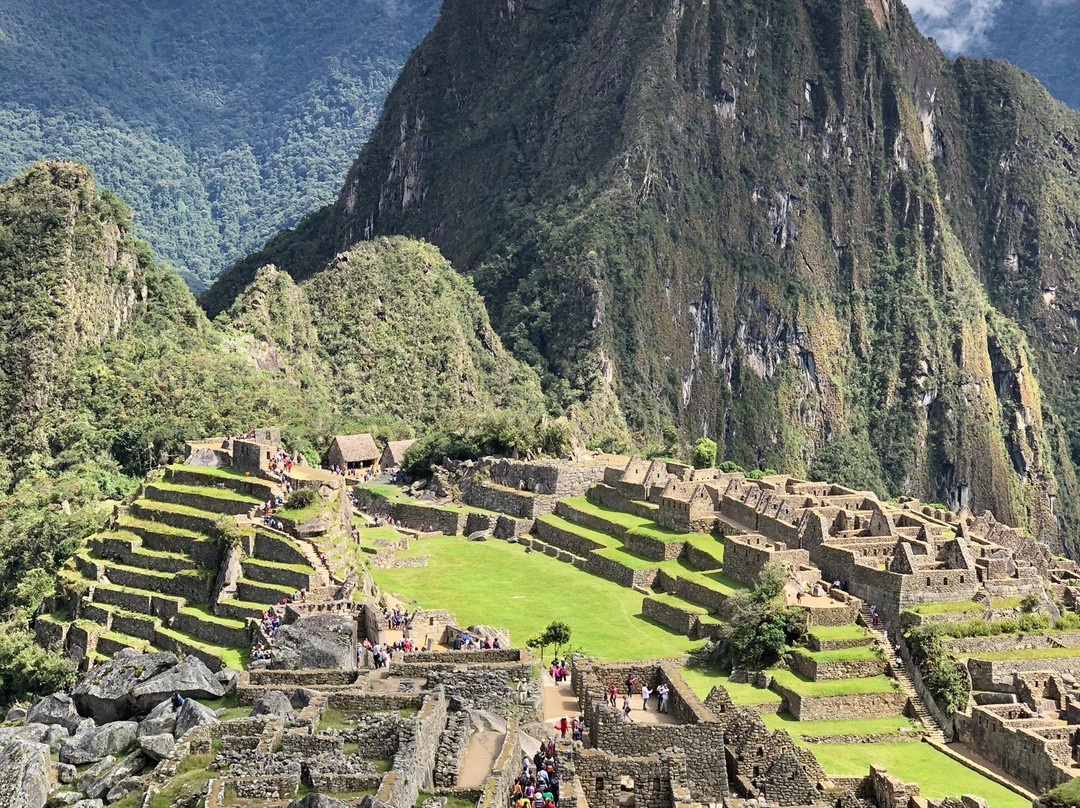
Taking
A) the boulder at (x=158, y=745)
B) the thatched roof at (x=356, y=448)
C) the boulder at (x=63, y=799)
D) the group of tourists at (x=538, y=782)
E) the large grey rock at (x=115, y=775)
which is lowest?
the boulder at (x=63, y=799)

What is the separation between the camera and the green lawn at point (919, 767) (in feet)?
128

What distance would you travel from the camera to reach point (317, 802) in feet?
63.7

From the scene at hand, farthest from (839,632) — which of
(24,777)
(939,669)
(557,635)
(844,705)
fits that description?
(24,777)

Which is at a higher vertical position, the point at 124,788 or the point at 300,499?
the point at 300,499

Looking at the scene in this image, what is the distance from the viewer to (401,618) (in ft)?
142

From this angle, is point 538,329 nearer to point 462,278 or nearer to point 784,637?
point 462,278

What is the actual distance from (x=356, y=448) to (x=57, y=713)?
56.2m

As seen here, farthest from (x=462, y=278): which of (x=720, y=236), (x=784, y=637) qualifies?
(x=784, y=637)

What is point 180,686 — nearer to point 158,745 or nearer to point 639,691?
point 158,745

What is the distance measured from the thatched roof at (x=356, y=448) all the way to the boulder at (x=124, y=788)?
62.4 meters

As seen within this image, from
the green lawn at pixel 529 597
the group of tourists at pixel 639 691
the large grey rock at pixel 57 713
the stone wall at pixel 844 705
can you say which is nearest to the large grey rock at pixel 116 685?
the large grey rock at pixel 57 713

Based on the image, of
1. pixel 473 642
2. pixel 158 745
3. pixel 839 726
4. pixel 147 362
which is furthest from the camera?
pixel 147 362

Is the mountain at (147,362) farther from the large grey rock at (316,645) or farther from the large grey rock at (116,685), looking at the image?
the large grey rock at (316,645)

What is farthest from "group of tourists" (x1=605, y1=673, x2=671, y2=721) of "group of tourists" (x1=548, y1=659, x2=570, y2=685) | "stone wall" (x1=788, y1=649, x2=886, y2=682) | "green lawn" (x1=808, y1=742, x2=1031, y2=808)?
"stone wall" (x1=788, y1=649, x2=886, y2=682)
